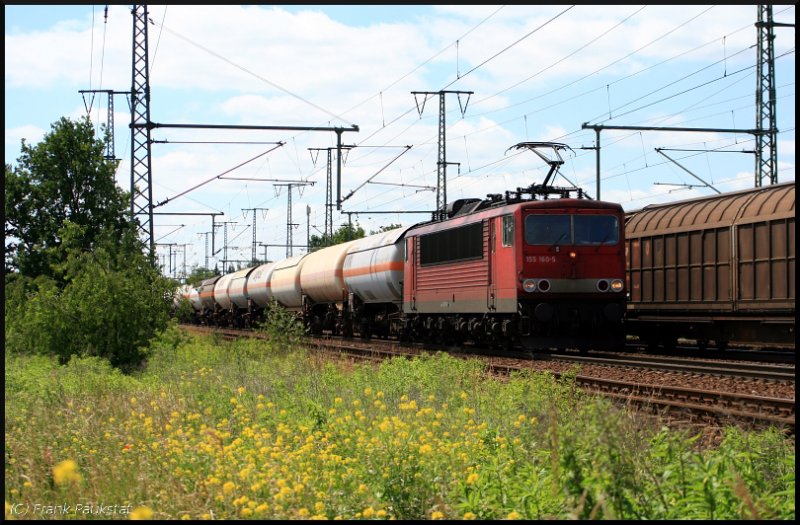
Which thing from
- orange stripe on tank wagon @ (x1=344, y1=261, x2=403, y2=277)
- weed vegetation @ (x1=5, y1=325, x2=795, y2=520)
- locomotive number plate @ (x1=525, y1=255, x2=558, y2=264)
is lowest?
weed vegetation @ (x1=5, y1=325, x2=795, y2=520)

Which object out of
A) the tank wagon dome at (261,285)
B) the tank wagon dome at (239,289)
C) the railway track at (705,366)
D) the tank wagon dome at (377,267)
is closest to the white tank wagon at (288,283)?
the tank wagon dome at (261,285)

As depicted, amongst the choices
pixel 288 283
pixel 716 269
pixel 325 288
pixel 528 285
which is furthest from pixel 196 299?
pixel 716 269

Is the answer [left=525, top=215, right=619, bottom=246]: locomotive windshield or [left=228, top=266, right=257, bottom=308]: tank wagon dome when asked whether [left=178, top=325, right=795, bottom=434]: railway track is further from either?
[left=228, top=266, right=257, bottom=308]: tank wagon dome

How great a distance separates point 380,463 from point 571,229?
13982 mm

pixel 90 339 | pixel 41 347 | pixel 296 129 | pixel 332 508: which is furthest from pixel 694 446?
pixel 296 129

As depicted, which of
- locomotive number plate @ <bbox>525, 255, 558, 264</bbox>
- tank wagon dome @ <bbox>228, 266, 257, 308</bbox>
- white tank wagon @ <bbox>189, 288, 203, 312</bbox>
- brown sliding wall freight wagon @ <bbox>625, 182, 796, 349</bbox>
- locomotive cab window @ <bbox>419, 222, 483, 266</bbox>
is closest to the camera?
brown sliding wall freight wagon @ <bbox>625, 182, 796, 349</bbox>

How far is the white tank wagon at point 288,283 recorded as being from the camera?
126 feet

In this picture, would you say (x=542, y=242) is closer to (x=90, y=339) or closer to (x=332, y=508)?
(x=90, y=339)

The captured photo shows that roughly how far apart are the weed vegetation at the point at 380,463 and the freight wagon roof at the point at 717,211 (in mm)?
9676

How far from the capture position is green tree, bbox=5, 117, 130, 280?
2402 cm

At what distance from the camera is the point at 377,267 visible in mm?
28688

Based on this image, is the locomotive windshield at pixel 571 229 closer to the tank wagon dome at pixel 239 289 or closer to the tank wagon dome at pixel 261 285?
the tank wagon dome at pixel 261 285

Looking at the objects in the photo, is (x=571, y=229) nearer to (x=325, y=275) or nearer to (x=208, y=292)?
(x=325, y=275)

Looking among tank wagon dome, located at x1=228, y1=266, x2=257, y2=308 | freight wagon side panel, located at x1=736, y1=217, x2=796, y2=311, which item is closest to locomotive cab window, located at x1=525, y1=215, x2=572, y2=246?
freight wagon side panel, located at x1=736, y1=217, x2=796, y2=311
